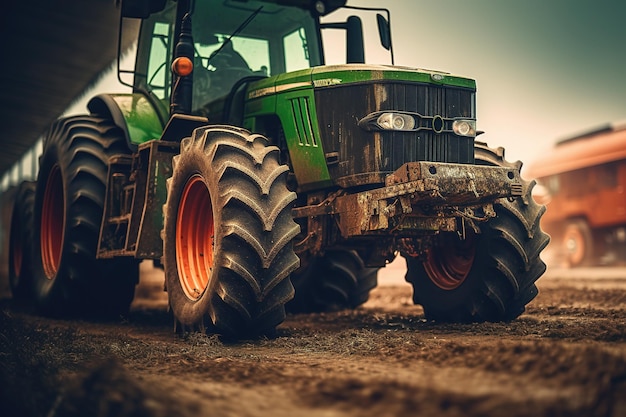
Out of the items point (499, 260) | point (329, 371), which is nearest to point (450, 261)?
point (499, 260)

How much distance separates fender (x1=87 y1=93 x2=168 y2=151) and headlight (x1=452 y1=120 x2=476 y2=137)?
8.78 ft

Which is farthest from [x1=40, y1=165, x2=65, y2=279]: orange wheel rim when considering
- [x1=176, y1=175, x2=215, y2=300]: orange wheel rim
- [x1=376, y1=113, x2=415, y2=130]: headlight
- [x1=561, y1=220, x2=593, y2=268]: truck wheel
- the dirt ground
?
[x1=561, y1=220, x2=593, y2=268]: truck wheel

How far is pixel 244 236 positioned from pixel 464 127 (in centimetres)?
193

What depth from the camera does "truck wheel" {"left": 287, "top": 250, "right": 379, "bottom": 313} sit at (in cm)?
807

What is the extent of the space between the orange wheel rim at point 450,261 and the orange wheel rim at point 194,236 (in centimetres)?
174

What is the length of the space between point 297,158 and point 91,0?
13.0 m

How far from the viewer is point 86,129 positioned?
7.73 meters

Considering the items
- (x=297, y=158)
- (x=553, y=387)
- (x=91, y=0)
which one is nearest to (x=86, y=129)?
(x=297, y=158)

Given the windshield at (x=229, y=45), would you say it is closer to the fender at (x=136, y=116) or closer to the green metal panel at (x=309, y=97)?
the fender at (x=136, y=116)

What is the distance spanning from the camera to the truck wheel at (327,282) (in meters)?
8.07

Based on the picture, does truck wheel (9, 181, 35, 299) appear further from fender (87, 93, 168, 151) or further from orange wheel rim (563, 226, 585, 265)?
orange wheel rim (563, 226, 585, 265)

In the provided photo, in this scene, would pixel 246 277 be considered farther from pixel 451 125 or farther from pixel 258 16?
pixel 258 16

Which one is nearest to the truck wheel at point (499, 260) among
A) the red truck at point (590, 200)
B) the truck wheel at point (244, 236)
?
the truck wheel at point (244, 236)

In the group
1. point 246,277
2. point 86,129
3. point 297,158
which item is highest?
point 86,129
